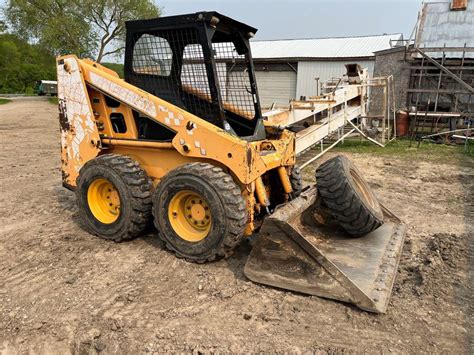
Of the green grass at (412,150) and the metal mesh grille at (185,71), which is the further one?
the green grass at (412,150)

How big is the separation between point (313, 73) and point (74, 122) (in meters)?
17.2

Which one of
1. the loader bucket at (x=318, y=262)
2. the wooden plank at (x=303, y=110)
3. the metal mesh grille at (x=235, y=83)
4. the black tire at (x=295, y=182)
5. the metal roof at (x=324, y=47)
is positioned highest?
the metal roof at (x=324, y=47)

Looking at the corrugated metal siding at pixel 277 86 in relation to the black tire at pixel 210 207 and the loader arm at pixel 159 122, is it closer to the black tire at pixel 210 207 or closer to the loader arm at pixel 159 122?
the loader arm at pixel 159 122

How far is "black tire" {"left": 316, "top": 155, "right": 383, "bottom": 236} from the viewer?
3.94 metres

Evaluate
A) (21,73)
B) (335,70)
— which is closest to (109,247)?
(335,70)

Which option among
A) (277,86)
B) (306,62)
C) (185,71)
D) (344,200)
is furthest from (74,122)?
(277,86)

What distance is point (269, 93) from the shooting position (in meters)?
22.0

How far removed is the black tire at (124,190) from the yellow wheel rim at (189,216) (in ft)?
1.37

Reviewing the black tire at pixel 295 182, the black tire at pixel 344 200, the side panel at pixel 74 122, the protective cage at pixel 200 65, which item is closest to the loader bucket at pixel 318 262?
the black tire at pixel 344 200

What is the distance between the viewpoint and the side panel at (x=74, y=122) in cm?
471

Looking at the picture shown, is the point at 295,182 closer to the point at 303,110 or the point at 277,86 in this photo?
the point at 303,110

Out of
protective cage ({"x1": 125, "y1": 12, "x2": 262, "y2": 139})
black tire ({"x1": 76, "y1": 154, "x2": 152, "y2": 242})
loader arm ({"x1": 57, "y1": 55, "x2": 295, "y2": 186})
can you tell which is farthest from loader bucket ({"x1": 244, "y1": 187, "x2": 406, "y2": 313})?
black tire ({"x1": 76, "y1": 154, "x2": 152, "y2": 242})

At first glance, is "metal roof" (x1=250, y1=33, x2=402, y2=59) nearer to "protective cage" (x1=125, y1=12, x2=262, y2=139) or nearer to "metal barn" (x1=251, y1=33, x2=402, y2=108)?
"metal barn" (x1=251, y1=33, x2=402, y2=108)

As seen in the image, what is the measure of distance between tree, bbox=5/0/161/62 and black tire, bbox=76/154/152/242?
94.2 ft
